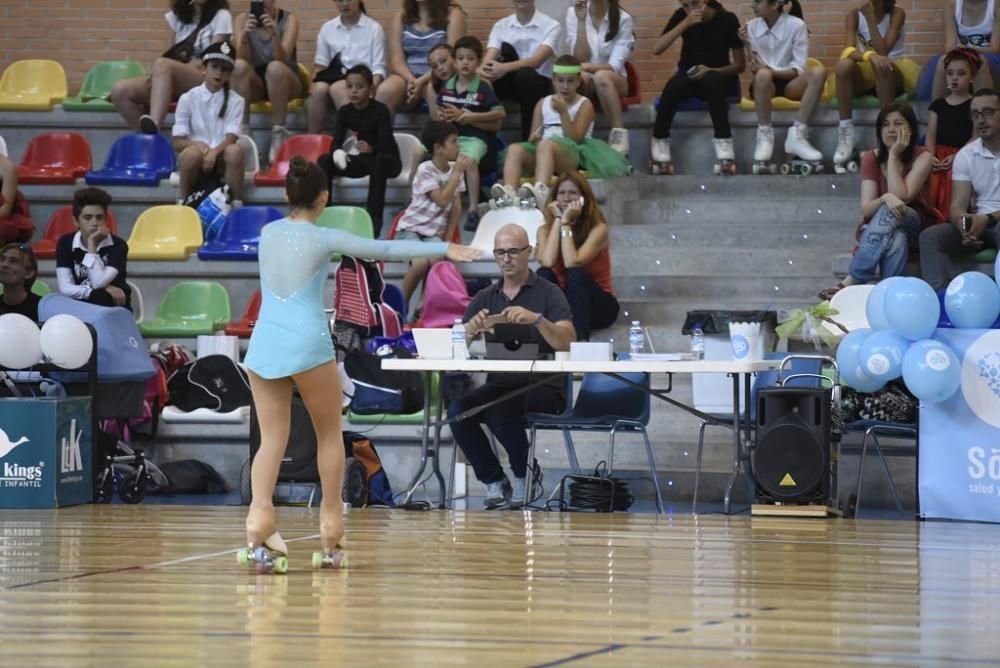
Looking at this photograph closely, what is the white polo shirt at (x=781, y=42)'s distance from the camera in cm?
1209

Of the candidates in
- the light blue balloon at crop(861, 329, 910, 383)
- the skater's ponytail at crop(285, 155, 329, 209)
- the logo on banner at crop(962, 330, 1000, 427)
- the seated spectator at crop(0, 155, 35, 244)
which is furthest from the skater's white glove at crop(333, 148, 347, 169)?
the skater's ponytail at crop(285, 155, 329, 209)

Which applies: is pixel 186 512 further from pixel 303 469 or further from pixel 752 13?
→ pixel 752 13

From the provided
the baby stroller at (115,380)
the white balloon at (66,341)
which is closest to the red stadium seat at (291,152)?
the baby stroller at (115,380)

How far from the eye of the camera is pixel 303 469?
8719mm

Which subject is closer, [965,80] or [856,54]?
[965,80]

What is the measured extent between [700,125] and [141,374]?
4829 mm

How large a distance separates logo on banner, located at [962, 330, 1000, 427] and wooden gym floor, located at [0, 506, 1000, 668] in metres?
0.54

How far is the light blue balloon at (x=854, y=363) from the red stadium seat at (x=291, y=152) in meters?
4.95

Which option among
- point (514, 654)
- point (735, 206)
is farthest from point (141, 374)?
point (514, 654)

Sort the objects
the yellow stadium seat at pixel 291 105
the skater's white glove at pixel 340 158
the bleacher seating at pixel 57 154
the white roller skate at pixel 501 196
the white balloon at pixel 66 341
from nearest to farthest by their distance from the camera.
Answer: the white balloon at pixel 66 341
the white roller skate at pixel 501 196
the skater's white glove at pixel 340 158
the bleacher seating at pixel 57 154
the yellow stadium seat at pixel 291 105

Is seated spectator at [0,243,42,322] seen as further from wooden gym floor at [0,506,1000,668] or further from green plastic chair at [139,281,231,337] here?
wooden gym floor at [0,506,1000,668]

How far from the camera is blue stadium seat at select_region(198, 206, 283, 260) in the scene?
452 inches

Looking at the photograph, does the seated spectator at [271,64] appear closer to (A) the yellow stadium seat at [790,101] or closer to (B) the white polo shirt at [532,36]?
(B) the white polo shirt at [532,36]

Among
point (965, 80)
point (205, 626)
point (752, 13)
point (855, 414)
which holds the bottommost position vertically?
point (205, 626)
